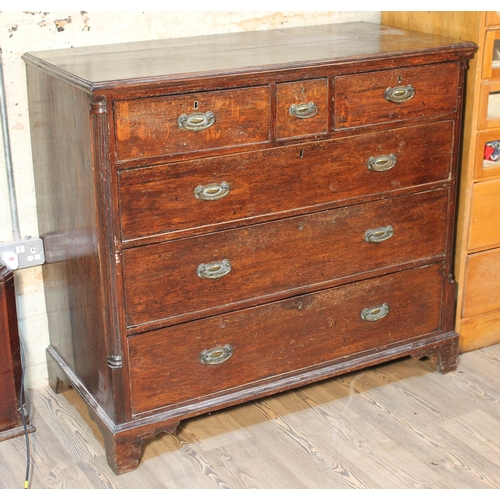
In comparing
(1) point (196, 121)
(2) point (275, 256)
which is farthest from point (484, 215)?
(1) point (196, 121)

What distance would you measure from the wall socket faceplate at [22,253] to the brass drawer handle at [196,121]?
2.43 feet

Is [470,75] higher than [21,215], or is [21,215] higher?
[470,75]

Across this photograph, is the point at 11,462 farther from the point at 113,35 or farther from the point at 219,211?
the point at 113,35

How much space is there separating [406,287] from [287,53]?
2.75ft

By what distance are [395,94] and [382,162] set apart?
0.20 metres

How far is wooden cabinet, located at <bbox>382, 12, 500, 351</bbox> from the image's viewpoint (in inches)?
106

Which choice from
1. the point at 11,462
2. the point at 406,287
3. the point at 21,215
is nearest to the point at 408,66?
the point at 406,287

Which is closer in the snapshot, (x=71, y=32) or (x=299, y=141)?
(x=299, y=141)

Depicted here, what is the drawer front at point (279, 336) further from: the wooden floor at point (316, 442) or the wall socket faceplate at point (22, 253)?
the wall socket faceplate at point (22, 253)

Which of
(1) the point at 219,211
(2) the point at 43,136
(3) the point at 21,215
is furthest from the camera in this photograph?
(3) the point at 21,215

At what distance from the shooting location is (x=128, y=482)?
236 cm

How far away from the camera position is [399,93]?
98.0 inches

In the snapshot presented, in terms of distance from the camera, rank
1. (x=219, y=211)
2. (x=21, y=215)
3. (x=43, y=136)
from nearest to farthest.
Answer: (x=219, y=211) < (x=43, y=136) < (x=21, y=215)

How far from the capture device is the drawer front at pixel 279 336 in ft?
7.86
